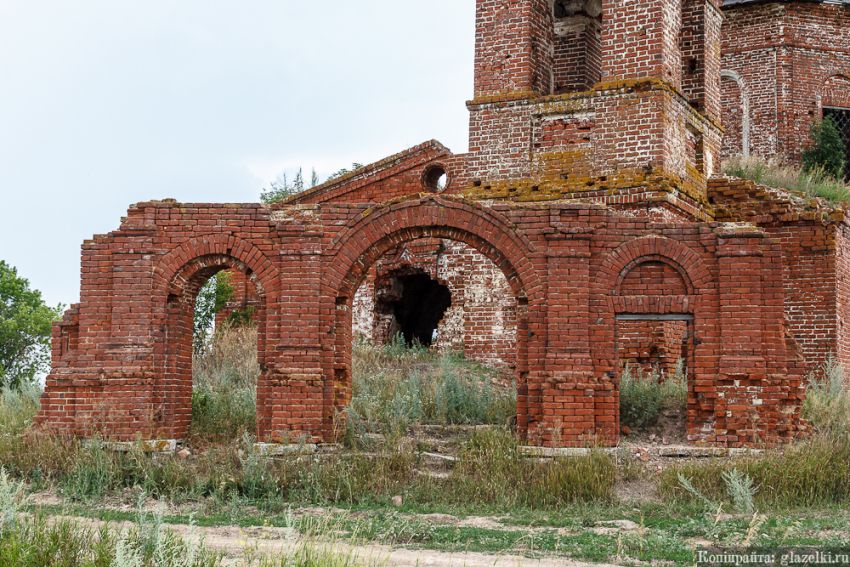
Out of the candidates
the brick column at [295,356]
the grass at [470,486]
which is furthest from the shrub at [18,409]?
the brick column at [295,356]

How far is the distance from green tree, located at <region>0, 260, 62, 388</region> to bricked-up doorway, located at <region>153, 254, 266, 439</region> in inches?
418

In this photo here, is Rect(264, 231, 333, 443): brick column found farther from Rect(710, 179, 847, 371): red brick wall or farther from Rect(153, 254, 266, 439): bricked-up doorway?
Rect(710, 179, 847, 371): red brick wall

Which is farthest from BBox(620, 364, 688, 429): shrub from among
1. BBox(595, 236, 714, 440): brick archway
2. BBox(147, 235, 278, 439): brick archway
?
BBox(147, 235, 278, 439): brick archway

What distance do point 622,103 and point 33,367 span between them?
47.6 ft

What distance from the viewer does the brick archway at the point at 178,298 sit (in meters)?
11.9

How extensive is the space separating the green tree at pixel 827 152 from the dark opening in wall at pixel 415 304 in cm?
807

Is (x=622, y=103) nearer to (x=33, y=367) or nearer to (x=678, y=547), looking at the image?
(x=678, y=547)

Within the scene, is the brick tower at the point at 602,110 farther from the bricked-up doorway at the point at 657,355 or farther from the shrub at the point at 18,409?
the shrub at the point at 18,409

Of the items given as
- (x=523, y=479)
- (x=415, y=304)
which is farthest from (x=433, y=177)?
(x=523, y=479)

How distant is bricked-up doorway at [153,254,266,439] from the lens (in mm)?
11961

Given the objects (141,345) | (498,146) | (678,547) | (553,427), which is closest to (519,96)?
(498,146)

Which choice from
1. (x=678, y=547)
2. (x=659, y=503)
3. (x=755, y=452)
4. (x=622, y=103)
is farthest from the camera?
(x=622, y=103)

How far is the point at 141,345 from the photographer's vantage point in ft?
38.8

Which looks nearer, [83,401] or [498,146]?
[83,401]
